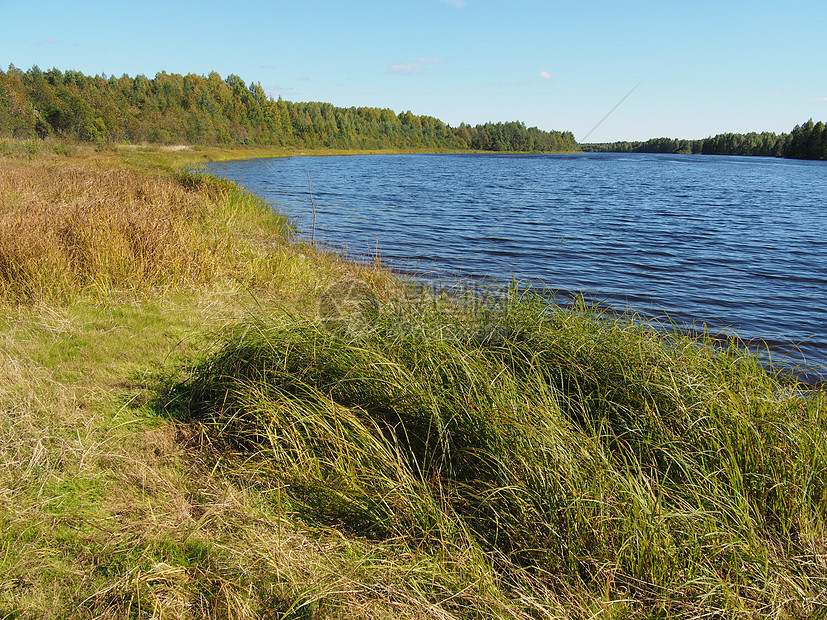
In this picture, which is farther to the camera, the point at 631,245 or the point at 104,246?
the point at 631,245

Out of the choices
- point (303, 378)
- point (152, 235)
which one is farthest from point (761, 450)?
point (152, 235)

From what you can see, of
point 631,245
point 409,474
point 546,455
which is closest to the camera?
point 546,455

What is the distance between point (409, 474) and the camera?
→ 3051 millimetres

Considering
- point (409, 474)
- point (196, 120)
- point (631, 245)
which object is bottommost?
point (631, 245)

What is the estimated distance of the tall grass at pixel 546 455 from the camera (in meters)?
2.56

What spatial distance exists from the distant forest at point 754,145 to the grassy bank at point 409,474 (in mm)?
53966

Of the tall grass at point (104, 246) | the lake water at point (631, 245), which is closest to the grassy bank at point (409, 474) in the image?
the tall grass at point (104, 246)

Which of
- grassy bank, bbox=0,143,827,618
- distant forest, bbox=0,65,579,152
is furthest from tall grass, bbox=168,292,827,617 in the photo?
distant forest, bbox=0,65,579,152

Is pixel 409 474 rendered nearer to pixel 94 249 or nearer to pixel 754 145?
pixel 94 249

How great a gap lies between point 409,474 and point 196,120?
250 feet

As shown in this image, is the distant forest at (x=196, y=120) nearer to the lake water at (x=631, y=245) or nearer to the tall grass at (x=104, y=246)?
the tall grass at (x=104, y=246)

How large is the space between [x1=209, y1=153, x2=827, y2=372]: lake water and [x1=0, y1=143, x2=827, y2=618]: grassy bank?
2.88 meters

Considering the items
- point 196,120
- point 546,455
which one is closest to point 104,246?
point 546,455

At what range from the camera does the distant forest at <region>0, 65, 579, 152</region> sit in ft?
171
